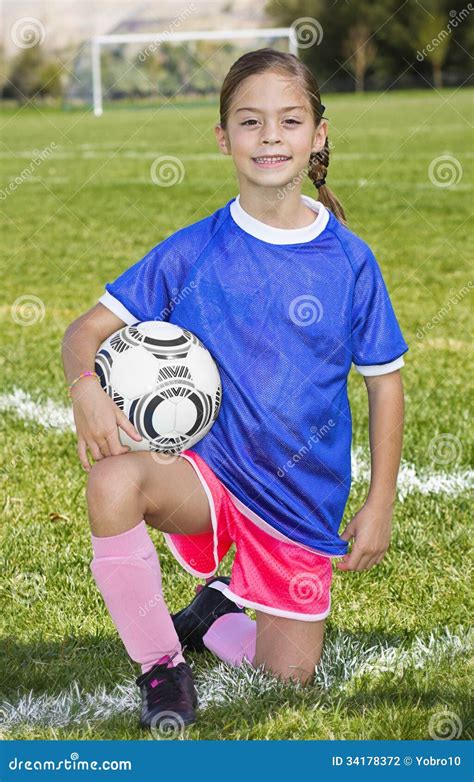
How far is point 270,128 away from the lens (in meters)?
2.68

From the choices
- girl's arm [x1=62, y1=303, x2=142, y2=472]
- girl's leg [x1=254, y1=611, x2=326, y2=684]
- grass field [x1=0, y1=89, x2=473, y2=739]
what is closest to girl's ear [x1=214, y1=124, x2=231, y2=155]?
girl's arm [x1=62, y1=303, x2=142, y2=472]

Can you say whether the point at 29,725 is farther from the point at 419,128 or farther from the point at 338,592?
the point at 419,128

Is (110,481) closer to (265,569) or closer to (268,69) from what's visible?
(265,569)

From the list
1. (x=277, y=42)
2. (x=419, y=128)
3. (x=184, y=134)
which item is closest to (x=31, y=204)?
(x=184, y=134)

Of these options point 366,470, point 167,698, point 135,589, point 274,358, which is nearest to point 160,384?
point 274,358

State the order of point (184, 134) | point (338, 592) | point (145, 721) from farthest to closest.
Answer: point (184, 134)
point (338, 592)
point (145, 721)

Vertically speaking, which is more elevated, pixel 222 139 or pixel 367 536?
pixel 222 139

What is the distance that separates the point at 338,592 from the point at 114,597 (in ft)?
3.05

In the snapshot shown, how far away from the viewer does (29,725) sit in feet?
8.29

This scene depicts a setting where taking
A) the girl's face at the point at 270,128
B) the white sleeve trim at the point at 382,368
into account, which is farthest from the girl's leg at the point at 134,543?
the girl's face at the point at 270,128

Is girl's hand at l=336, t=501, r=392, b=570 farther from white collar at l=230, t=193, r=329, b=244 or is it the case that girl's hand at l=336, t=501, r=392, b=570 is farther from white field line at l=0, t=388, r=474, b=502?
white field line at l=0, t=388, r=474, b=502

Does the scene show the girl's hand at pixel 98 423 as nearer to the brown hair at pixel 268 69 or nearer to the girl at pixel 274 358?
the girl at pixel 274 358

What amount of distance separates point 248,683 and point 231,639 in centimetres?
24

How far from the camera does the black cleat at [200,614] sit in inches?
118
